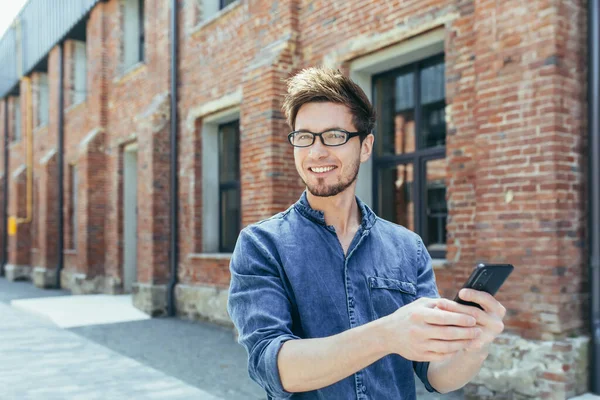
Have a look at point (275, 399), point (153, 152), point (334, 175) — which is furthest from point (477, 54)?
point (153, 152)

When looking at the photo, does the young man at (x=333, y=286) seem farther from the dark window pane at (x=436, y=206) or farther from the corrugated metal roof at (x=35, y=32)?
the corrugated metal roof at (x=35, y=32)

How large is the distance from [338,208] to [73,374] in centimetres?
537

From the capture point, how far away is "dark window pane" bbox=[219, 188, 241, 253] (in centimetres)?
984

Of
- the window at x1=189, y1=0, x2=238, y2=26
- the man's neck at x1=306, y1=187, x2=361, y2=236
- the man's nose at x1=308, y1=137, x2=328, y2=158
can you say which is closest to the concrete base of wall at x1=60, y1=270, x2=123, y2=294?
the window at x1=189, y1=0, x2=238, y2=26

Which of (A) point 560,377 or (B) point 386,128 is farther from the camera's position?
(B) point 386,128

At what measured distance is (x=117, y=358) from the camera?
22.5ft

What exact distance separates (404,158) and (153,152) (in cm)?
558

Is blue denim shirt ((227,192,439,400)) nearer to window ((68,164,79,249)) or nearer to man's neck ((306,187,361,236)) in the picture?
man's neck ((306,187,361,236))

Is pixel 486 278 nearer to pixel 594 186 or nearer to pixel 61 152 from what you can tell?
pixel 594 186

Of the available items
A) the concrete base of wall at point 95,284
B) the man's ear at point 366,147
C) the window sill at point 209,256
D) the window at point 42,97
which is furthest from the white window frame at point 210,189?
the window at point 42,97

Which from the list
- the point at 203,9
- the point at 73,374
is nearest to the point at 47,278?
the point at 203,9

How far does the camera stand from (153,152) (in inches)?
413

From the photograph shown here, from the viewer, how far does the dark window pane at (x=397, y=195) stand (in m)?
6.57

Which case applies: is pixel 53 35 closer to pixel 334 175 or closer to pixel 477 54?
pixel 477 54
